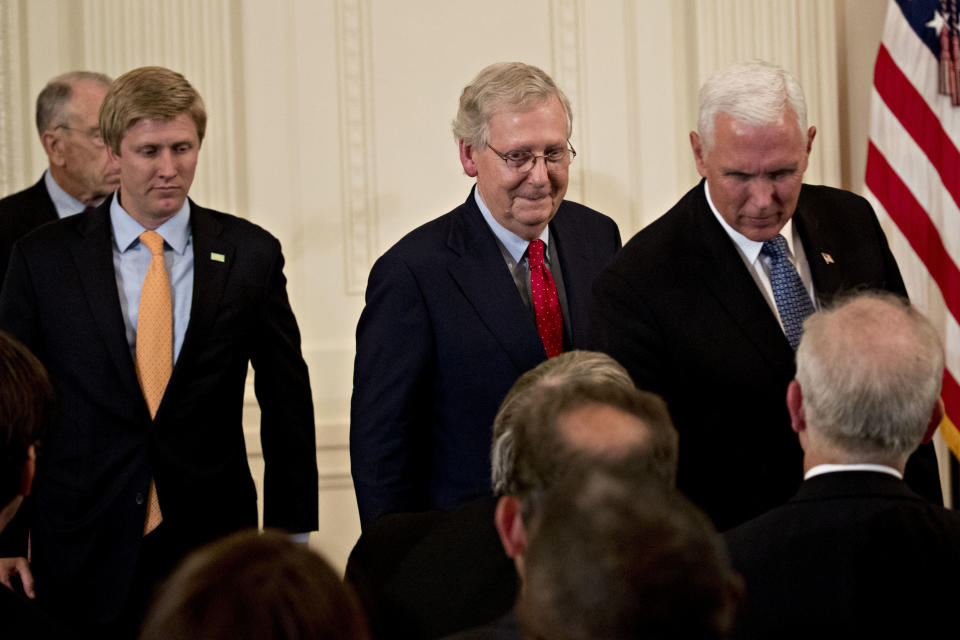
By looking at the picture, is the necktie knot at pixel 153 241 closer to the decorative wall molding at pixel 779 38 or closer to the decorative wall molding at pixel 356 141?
the decorative wall molding at pixel 356 141

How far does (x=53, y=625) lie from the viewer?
5.57ft

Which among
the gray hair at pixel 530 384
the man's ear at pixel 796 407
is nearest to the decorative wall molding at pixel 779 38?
the man's ear at pixel 796 407

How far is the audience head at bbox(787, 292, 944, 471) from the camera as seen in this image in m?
2.01

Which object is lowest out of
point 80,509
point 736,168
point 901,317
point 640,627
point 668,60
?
point 80,509

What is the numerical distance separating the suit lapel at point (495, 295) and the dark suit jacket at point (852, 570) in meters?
1.30

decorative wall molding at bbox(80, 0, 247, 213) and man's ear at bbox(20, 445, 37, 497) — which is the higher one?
decorative wall molding at bbox(80, 0, 247, 213)

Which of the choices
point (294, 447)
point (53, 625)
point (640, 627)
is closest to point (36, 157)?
point (294, 447)

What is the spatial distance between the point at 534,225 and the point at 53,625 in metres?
1.84

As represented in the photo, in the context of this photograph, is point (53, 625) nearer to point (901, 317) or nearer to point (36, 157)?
point (901, 317)

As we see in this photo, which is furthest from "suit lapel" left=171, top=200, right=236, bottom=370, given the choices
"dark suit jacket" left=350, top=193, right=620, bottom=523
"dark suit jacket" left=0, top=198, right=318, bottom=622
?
"dark suit jacket" left=350, top=193, right=620, bottom=523

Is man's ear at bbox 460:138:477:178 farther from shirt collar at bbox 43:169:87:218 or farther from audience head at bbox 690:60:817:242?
shirt collar at bbox 43:169:87:218

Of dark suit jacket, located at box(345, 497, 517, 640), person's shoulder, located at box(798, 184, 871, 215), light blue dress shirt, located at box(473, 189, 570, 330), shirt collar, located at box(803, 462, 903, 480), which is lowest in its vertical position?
dark suit jacket, located at box(345, 497, 517, 640)

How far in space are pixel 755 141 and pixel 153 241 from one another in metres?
1.62

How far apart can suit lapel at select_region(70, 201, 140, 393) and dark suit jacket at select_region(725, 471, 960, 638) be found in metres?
1.87
